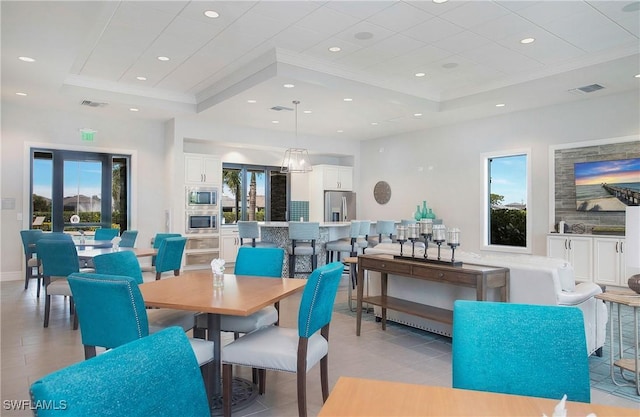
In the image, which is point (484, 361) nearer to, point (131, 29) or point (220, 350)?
point (220, 350)

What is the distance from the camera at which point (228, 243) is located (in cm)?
Result: 930

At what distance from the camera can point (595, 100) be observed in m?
6.61

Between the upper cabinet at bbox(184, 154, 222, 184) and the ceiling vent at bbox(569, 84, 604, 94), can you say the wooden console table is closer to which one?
the ceiling vent at bbox(569, 84, 604, 94)

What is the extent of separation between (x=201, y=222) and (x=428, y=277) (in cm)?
595

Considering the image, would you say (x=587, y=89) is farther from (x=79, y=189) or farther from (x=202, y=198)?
(x=79, y=189)

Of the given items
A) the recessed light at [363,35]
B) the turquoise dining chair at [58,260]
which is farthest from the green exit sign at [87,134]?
the recessed light at [363,35]

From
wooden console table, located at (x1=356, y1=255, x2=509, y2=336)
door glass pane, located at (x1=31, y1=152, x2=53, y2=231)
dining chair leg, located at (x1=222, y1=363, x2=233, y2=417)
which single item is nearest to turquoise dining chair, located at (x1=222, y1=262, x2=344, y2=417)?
dining chair leg, located at (x1=222, y1=363, x2=233, y2=417)

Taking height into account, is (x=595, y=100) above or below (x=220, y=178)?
above

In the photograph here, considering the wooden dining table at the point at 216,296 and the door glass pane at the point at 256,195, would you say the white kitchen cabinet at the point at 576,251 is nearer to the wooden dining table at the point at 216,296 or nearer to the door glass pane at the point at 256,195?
the wooden dining table at the point at 216,296

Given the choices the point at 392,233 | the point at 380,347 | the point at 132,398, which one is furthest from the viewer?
the point at 392,233

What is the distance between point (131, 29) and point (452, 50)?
3951mm

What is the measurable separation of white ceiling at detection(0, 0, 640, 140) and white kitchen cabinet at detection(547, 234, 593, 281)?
224 cm

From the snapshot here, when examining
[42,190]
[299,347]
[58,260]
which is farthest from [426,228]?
[42,190]

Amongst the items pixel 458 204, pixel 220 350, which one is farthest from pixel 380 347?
pixel 458 204
